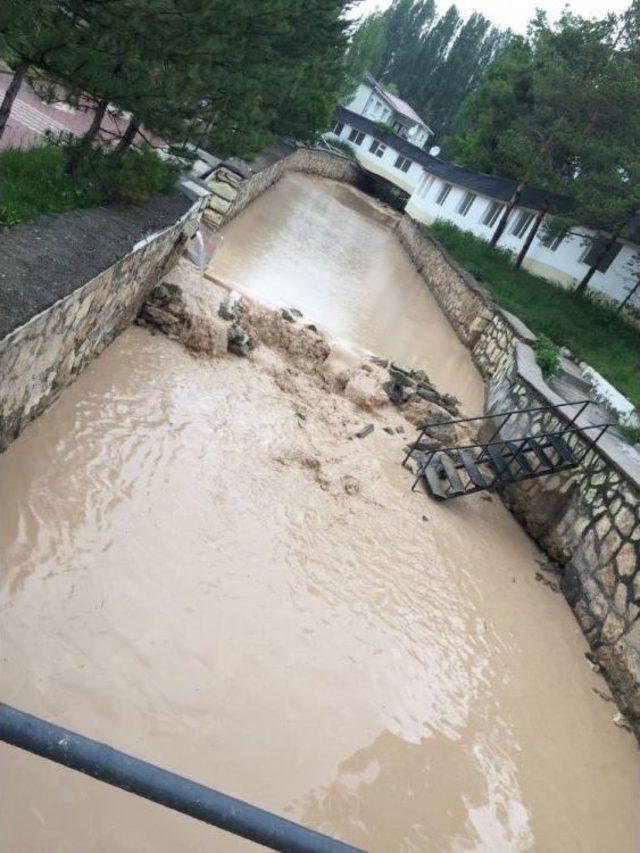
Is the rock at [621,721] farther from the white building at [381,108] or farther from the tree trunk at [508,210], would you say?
the white building at [381,108]

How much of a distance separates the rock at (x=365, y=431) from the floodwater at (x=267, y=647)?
102 centimetres

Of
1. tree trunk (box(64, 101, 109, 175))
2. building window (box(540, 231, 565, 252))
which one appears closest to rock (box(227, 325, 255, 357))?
tree trunk (box(64, 101, 109, 175))

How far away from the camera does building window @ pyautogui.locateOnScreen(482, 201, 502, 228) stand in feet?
107

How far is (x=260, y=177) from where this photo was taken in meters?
22.3

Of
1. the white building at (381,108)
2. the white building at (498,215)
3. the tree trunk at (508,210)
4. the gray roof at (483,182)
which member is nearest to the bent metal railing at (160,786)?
the white building at (498,215)

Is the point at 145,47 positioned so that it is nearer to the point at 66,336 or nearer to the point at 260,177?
the point at 66,336

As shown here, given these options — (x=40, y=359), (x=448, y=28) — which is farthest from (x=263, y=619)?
(x=448, y=28)

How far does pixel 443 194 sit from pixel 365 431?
32.1 metres

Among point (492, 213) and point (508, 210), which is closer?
point (508, 210)

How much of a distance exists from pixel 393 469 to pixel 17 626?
5.57 metres

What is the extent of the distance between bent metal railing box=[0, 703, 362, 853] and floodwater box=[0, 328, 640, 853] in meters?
2.91

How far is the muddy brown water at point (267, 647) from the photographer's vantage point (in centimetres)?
405

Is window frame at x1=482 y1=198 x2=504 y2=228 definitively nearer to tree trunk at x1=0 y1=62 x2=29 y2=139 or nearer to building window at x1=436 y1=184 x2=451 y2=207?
building window at x1=436 y1=184 x2=451 y2=207

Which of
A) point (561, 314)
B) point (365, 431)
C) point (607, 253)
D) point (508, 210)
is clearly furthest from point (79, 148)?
point (508, 210)
